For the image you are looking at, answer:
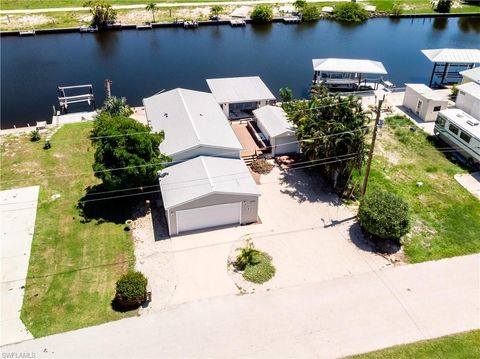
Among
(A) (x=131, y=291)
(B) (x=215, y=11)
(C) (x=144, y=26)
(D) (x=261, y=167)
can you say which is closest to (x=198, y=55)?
(C) (x=144, y=26)

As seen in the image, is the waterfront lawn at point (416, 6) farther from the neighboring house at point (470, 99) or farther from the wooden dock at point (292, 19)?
the neighboring house at point (470, 99)

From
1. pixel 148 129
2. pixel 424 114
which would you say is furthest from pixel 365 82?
pixel 148 129

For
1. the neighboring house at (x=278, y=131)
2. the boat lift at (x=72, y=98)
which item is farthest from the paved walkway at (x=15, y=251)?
the neighboring house at (x=278, y=131)

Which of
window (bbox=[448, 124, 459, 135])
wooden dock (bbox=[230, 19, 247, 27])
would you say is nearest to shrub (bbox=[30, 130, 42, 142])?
window (bbox=[448, 124, 459, 135])

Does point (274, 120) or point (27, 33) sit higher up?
point (27, 33)

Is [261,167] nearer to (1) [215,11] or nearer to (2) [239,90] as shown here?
(2) [239,90]
